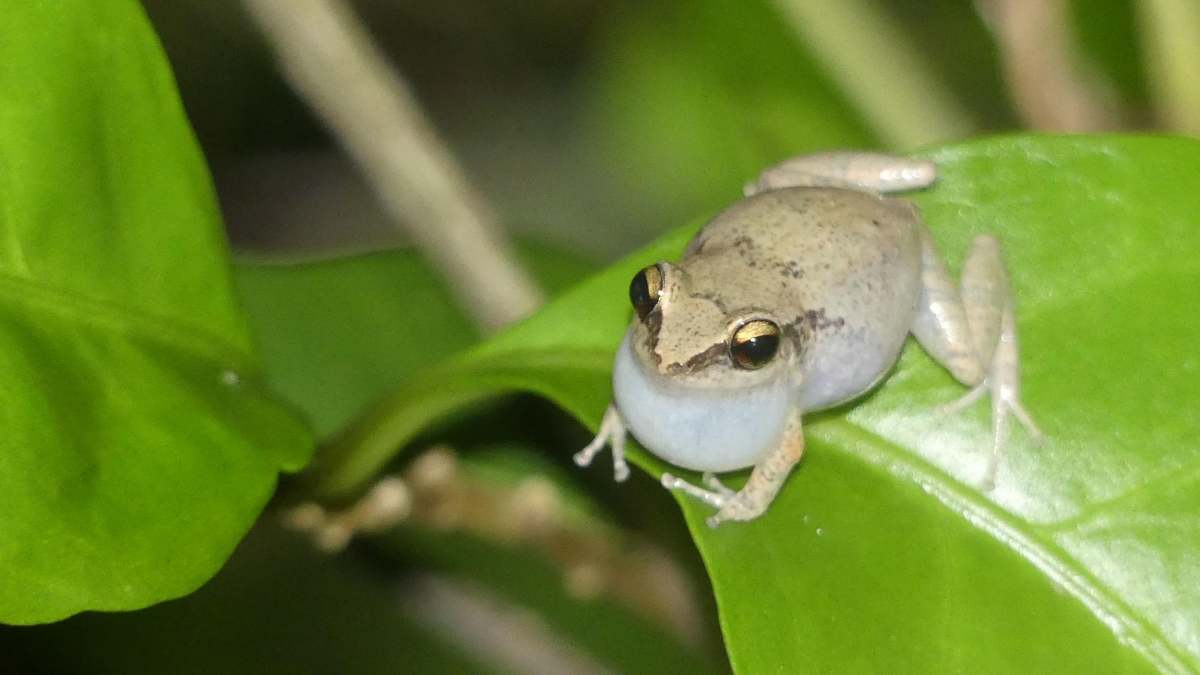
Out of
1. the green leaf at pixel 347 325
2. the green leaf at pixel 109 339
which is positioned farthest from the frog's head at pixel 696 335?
the green leaf at pixel 347 325

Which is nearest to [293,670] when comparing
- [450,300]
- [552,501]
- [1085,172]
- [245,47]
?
[552,501]

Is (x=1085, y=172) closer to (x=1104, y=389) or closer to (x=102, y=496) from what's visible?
(x=1104, y=389)

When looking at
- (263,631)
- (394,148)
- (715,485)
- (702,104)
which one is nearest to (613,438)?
(715,485)

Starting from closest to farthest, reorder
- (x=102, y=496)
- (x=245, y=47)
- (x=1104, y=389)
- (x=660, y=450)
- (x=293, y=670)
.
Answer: (x=102, y=496) < (x=1104, y=389) < (x=660, y=450) < (x=293, y=670) < (x=245, y=47)

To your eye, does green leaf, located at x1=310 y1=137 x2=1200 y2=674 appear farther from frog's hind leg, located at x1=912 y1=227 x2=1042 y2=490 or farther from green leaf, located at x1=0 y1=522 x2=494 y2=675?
green leaf, located at x1=0 y1=522 x2=494 y2=675

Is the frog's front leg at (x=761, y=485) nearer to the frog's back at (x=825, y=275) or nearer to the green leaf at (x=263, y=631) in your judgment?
the frog's back at (x=825, y=275)
